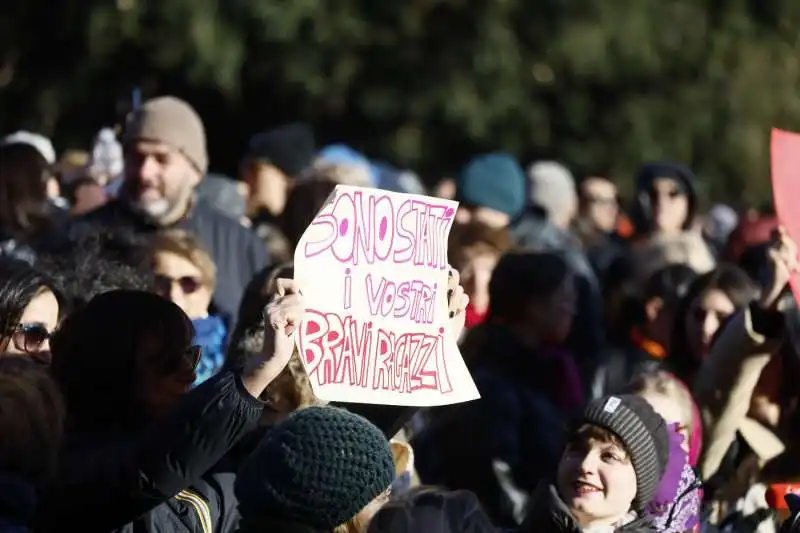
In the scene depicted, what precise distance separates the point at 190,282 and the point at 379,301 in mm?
1523

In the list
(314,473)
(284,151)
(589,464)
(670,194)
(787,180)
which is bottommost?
(589,464)

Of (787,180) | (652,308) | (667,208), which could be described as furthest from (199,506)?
(667,208)

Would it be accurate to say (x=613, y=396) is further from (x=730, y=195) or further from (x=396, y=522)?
(x=730, y=195)

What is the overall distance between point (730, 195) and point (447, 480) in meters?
11.7

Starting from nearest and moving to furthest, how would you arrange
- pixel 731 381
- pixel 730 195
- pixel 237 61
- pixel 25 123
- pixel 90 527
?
1. pixel 90 527
2. pixel 731 381
3. pixel 237 61
4. pixel 25 123
5. pixel 730 195

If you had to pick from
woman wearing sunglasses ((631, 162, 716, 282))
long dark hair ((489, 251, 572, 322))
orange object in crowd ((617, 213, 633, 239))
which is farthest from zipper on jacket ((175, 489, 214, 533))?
orange object in crowd ((617, 213, 633, 239))

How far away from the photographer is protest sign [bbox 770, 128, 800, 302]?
5250mm

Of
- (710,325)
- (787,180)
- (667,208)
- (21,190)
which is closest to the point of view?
Answer: (787,180)

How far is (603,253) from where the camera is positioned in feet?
31.4

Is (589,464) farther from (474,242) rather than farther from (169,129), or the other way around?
(169,129)

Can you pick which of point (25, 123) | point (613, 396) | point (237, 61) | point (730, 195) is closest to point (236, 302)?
point (613, 396)

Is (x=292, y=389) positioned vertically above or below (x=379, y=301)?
below

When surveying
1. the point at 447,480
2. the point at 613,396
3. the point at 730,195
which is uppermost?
the point at 730,195

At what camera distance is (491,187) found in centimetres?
864
